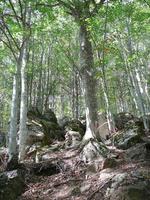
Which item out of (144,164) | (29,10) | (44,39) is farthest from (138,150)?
(44,39)

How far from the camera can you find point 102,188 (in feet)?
18.0

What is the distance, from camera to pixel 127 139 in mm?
9578

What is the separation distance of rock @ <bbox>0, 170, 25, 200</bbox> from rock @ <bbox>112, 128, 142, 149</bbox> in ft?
12.8

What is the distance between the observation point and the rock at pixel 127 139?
9367 millimetres

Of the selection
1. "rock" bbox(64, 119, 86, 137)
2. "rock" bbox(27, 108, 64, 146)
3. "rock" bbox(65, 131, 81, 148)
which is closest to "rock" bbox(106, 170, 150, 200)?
"rock" bbox(65, 131, 81, 148)

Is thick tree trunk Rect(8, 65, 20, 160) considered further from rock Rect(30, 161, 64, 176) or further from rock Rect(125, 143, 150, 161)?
rock Rect(125, 143, 150, 161)

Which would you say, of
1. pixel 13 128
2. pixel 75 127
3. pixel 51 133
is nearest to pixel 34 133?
pixel 51 133

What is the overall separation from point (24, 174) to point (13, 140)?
1.67 meters

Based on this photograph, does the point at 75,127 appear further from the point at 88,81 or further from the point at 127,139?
the point at 127,139

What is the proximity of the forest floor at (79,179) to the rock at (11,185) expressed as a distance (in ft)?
0.56

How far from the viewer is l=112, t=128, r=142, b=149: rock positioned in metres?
9.37

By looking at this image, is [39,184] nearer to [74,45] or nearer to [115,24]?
[115,24]

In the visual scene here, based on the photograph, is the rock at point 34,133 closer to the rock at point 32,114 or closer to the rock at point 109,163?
the rock at point 32,114

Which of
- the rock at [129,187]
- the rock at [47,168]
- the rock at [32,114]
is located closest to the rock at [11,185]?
the rock at [47,168]
